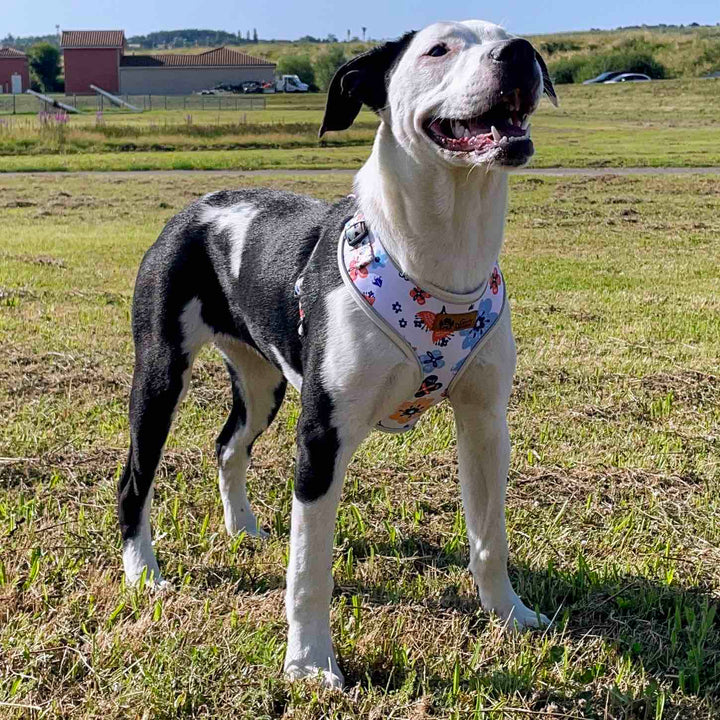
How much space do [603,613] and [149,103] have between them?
60911 millimetres

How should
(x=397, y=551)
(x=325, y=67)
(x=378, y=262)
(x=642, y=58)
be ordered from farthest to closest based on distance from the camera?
(x=325, y=67)
(x=642, y=58)
(x=397, y=551)
(x=378, y=262)

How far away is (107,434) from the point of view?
511 centimetres

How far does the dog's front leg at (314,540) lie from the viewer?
3.06m

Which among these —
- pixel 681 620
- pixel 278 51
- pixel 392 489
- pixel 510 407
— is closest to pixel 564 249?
pixel 510 407

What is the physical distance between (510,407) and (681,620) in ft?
7.32

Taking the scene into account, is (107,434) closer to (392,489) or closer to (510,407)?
(392,489)

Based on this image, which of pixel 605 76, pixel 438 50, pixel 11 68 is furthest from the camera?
pixel 11 68

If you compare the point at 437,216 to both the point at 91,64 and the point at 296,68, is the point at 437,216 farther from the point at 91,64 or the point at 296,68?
the point at 296,68

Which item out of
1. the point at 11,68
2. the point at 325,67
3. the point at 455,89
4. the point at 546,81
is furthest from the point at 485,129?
the point at 11,68

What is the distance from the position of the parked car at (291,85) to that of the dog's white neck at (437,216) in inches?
3116

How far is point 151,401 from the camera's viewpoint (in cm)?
384

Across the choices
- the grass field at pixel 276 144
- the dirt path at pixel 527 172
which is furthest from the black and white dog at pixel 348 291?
the grass field at pixel 276 144

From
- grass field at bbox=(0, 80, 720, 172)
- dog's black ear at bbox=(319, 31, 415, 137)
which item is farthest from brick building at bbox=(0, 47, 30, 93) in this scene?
dog's black ear at bbox=(319, 31, 415, 137)

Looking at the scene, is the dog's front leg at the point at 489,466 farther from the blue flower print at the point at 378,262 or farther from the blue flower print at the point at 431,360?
the blue flower print at the point at 378,262
